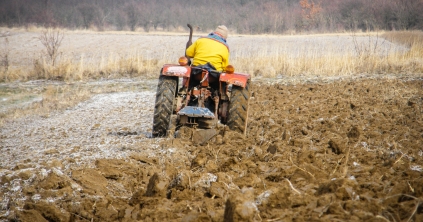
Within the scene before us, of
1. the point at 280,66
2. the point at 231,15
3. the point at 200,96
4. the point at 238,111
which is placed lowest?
the point at 280,66

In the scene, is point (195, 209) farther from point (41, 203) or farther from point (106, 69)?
point (106, 69)

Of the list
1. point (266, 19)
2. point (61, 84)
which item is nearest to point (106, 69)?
point (61, 84)

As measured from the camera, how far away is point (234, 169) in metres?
4.85

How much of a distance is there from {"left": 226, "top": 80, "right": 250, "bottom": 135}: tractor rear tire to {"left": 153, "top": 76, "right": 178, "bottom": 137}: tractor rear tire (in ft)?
2.57

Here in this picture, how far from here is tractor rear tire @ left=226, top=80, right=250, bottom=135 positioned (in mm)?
6848

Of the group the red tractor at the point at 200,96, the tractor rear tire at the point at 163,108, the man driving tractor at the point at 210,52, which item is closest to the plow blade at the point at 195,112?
the red tractor at the point at 200,96

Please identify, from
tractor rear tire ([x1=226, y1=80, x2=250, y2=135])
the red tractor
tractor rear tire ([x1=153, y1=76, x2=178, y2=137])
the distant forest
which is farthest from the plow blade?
the distant forest

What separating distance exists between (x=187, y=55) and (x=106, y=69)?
467 inches

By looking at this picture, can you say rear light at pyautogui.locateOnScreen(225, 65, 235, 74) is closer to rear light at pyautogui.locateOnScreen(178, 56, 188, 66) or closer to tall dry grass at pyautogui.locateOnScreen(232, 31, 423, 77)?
rear light at pyautogui.locateOnScreen(178, 56, 188, 66)

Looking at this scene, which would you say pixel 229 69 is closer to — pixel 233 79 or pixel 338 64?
pixel 233 79

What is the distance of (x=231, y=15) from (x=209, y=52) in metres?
47.6

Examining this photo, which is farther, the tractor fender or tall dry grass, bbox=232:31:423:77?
tall dry grass, bbox=232:31:423:77

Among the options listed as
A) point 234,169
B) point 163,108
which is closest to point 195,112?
point 163,108

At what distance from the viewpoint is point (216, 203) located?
379 cm
